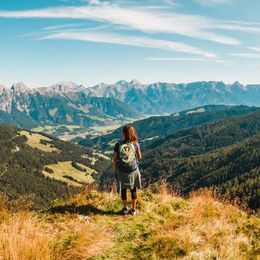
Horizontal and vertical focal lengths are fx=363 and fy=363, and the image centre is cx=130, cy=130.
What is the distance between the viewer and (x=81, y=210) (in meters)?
13.5

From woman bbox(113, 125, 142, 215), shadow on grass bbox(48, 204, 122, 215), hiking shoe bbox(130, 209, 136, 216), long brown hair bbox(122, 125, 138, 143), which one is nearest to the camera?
shadow on grass bbox(48, 204, 122, 215)

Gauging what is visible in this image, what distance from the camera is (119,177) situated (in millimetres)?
14242

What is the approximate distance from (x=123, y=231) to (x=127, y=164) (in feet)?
10.7

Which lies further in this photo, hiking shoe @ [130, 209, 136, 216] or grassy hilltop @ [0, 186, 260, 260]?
hiking shoe @ [130, 209, 136, 216]

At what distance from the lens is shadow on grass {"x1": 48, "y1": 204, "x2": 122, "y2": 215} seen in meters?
13.1

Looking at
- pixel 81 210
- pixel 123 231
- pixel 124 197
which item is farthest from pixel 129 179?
pixel 123 231

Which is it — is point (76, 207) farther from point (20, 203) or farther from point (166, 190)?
point (166, 190)

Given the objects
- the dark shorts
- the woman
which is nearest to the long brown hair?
the woman

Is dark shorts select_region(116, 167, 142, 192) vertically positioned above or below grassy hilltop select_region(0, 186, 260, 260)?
above

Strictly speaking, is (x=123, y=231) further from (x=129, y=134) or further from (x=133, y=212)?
(x=129, y=134)

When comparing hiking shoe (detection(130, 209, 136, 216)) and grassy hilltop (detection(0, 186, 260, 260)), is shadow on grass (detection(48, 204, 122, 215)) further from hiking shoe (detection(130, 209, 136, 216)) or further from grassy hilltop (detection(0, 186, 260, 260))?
hiking shoe (detection(130, 209, 136, 216))

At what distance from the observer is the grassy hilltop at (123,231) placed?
869 centimetres

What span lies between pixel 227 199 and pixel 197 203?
203 centimetres

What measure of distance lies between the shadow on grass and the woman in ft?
2.45
